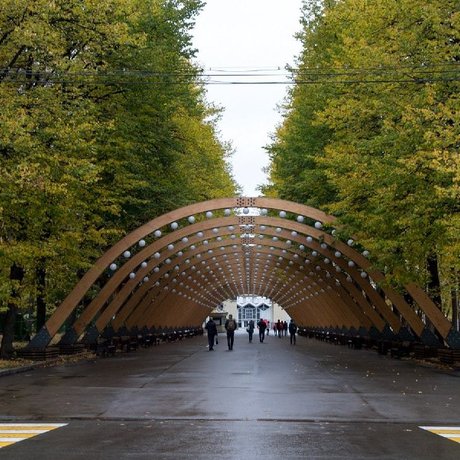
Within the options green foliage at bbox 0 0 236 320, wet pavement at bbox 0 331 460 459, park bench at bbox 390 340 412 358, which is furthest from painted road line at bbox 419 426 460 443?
park bench at bbox 390 340 412 358

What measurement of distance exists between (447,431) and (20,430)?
237 inches

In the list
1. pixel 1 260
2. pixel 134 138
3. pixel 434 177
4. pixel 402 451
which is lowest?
pixel 402 451

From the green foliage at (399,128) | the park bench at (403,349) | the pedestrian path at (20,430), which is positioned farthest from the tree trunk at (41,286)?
the pedestrian path at (20,430)

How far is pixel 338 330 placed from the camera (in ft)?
192

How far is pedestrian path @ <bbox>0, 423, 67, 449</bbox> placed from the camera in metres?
11.4

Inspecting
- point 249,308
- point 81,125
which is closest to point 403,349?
point 81,125

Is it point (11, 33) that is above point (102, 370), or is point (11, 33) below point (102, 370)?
above

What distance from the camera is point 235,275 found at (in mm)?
75812

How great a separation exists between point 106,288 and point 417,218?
16161 millimetres

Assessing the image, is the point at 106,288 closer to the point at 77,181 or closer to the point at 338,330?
the point at 77,181

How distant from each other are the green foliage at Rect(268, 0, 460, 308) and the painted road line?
8.11 meters

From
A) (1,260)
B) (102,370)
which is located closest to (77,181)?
(1,260)

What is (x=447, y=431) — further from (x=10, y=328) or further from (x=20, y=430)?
(x=10, y=328)

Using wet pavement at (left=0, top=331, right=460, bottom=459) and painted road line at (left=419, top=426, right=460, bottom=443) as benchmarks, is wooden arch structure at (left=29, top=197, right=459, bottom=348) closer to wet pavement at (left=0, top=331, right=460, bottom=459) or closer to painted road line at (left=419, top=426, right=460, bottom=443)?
wet pavement at (left=0, top=331, right=460, bottom=459)
